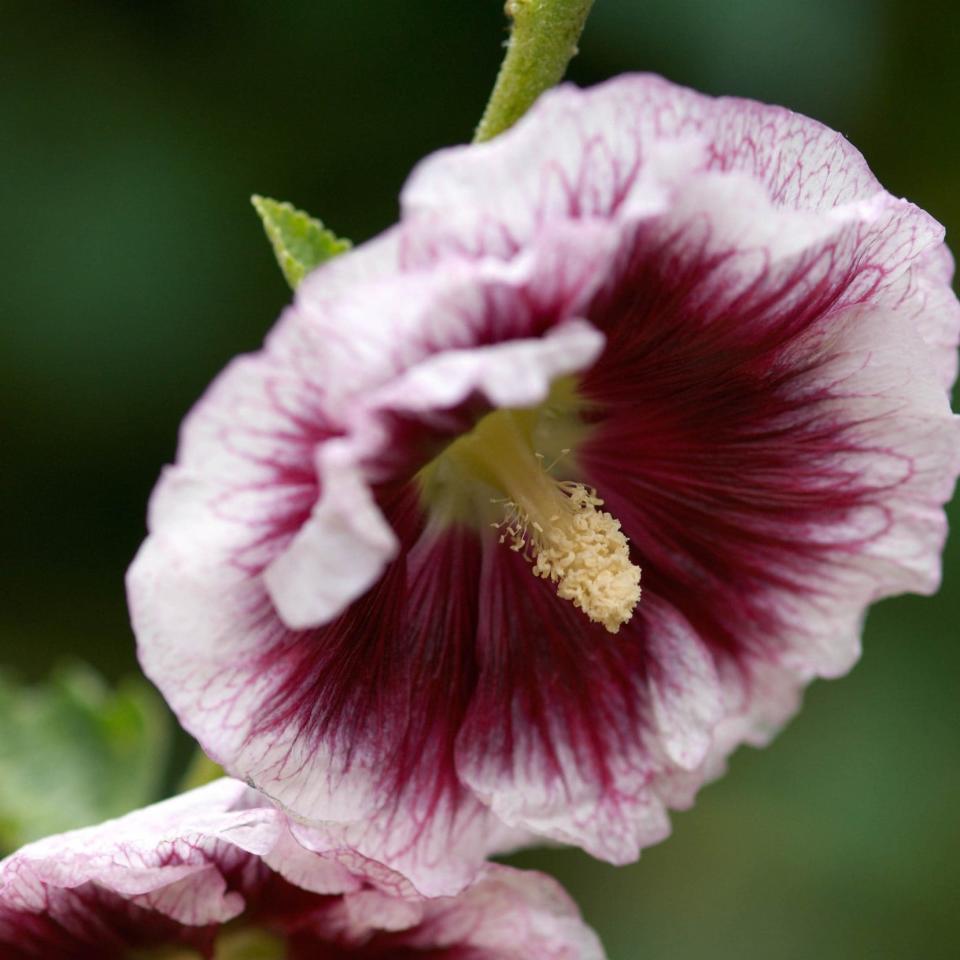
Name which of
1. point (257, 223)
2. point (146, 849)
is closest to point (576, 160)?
point (146, 849)

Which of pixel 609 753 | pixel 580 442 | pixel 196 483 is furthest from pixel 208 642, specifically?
pixel 580 442

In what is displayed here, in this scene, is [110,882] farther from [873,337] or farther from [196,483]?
[873,337]

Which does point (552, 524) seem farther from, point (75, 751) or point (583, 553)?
point (75, 751)

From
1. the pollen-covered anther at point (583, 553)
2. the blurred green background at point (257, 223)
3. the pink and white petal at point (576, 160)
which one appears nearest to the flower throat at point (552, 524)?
the pollen-covered anther at point (583, 553)

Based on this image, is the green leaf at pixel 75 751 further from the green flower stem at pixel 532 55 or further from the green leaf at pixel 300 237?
the green flower stem at pixel 532 55

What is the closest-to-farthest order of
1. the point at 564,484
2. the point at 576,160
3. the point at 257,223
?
the point at 576,160 → the point at 564,484 → the point at 257,223

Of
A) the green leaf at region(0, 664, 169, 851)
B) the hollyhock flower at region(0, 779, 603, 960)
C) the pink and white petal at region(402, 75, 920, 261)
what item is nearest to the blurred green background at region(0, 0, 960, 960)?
the green leaf at region(0, 664, 169, 851)

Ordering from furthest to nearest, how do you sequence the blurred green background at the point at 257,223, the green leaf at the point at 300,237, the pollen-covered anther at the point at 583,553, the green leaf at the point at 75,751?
the blurred green background at the point at 257,223
the green leaf at the point at 75,751
the pollen-covered anther at the point at 583,553
the green leaf at the point at 300,237
